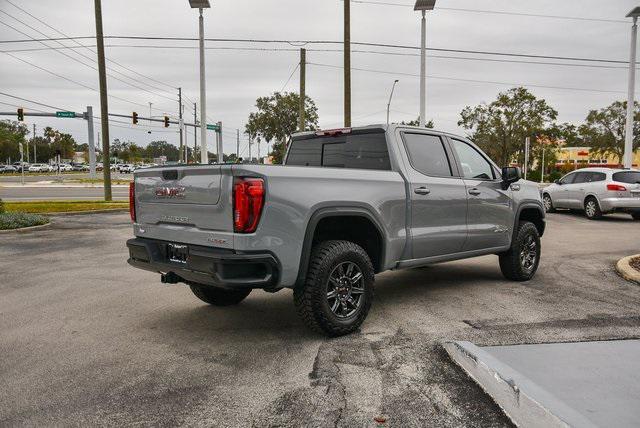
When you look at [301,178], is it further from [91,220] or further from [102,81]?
[102,81]

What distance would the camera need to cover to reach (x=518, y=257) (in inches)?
276

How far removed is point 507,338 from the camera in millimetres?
4641

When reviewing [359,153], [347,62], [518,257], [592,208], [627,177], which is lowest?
[592,208]

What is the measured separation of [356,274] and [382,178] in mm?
955

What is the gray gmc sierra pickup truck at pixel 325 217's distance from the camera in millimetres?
4129

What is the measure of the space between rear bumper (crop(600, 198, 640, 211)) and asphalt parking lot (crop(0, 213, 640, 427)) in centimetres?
884

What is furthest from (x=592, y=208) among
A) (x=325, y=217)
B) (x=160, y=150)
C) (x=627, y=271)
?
(x=160, y=150)

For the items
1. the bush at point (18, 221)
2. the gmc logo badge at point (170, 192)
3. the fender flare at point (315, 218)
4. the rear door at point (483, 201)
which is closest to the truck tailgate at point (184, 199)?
the gmc logo badge at point (170, 192)

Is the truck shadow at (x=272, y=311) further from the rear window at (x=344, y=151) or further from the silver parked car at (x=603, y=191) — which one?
the silver parked car at (x=603, y=191)

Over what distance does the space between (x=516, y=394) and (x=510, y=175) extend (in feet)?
12.8

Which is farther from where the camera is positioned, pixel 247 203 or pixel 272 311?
pixel 272 311

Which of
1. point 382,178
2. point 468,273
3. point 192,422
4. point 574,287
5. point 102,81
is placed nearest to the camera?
point 192,422

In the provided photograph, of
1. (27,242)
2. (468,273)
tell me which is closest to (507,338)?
(468,273)

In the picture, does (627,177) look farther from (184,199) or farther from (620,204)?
(184,199)
